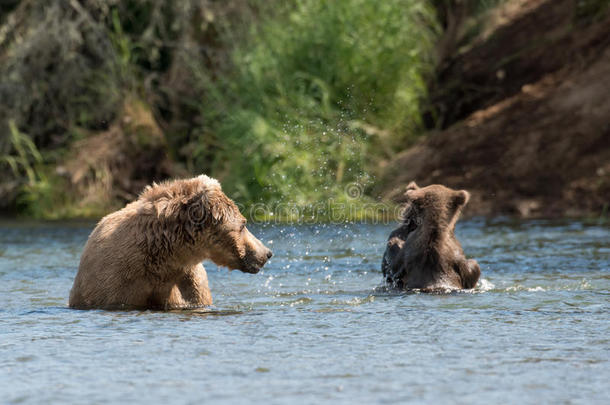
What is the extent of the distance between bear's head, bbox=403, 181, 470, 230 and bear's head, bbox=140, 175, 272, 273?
68.4 inches

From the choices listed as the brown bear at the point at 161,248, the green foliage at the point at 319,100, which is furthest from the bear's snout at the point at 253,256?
the green foliage at the point at 319,100

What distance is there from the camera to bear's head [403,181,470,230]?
9578 mm

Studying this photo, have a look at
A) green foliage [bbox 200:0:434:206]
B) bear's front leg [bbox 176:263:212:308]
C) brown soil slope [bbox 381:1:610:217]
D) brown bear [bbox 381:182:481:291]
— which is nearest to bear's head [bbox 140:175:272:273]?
bear's front leg [bbox 176:263:212:308]

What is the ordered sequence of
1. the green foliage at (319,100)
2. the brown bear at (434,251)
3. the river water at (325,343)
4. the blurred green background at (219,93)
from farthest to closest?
the blurred green background at (219,93) < the green foliage at (319,100) < the brown bear at (434,251) < the river water at (325,343)

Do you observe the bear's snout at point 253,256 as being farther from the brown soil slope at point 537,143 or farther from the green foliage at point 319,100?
the green foliage at point 319,100

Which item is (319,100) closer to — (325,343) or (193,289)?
(193,289)

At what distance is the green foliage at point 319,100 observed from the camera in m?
19.4

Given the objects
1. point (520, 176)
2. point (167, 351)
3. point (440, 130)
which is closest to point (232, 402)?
point (167, 351)

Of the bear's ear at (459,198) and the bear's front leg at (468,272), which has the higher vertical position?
the bear's ear at (459,198)

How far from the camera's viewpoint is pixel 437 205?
9617 mm

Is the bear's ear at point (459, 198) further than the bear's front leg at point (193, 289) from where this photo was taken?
Yes

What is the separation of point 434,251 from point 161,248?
8.79ft

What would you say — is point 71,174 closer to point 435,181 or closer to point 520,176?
point 435,181

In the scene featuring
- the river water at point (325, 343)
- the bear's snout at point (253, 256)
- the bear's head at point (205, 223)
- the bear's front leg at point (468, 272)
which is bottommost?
the river water at point (325, 343)
